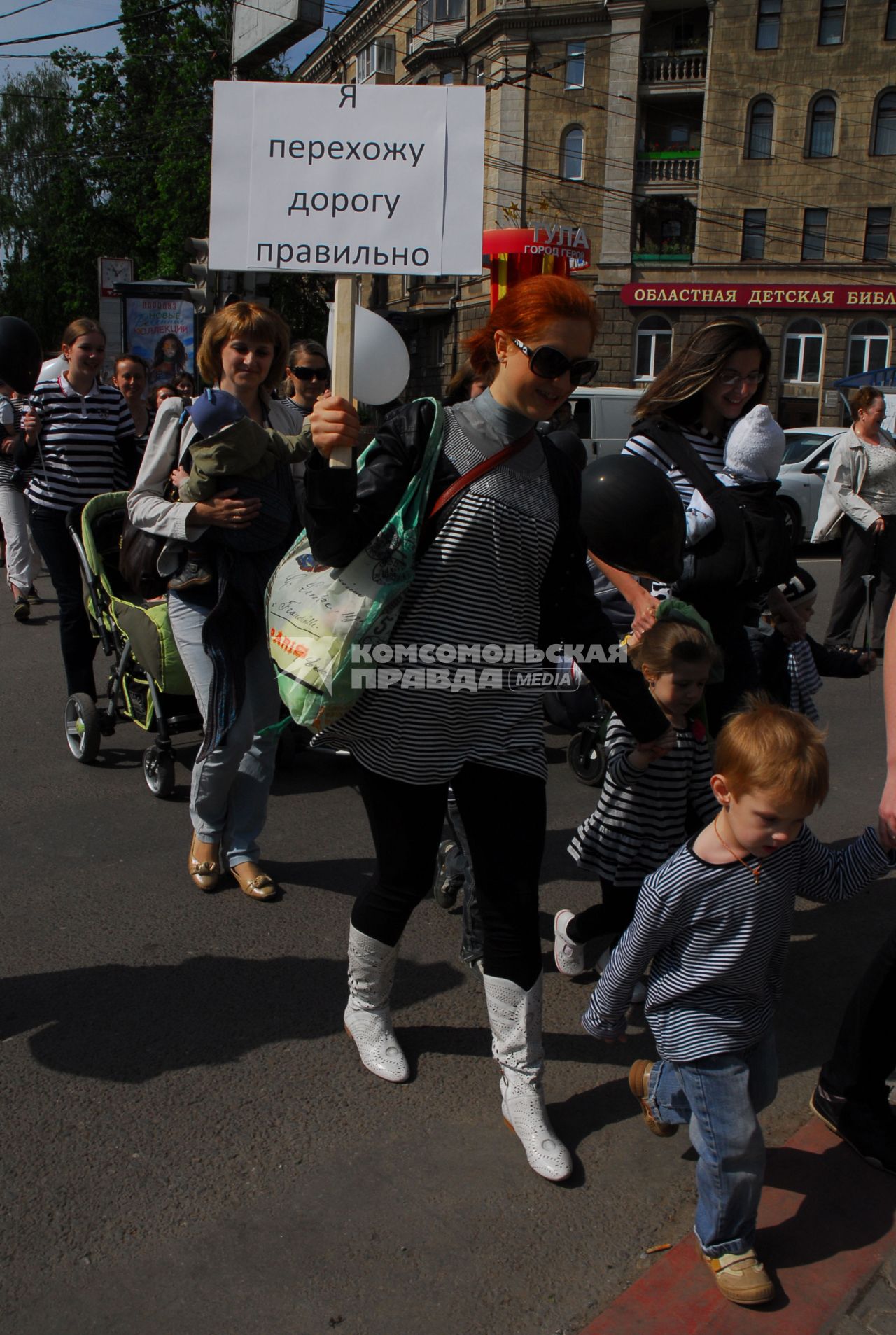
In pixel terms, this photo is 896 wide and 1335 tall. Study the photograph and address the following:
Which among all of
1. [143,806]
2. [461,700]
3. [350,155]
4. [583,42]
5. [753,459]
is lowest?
[143,806]

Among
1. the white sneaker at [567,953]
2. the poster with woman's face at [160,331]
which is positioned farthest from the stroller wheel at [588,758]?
the poster with woman's face at [160,331]

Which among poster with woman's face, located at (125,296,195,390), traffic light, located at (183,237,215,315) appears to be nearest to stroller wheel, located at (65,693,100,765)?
traffic light, located at (183,237,215,315)

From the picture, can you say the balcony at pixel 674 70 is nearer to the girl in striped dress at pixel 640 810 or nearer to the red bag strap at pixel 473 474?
the girl in striped dress at pixel 640 810

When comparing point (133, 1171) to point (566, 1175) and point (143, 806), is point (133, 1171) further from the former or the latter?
point (143, 806)

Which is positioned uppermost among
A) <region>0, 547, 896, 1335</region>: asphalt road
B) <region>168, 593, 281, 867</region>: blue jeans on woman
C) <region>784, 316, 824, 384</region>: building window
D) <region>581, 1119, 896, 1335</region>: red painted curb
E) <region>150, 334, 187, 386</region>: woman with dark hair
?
<region>784, 316, 824, 384</region>: building window

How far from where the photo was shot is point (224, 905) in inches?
159

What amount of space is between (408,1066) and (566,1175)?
0.58m

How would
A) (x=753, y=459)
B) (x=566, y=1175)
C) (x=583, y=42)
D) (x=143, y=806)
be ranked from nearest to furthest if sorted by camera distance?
1. (x=566, y=1175)
2. (x=753, y=459)
3. (x=143, y=806)
4. (x=583, y=42)

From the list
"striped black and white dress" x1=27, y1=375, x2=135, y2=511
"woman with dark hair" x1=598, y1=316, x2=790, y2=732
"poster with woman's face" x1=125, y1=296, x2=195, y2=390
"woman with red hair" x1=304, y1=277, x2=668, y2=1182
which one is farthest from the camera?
"poster with woman's face" x1=125, y1=296, x2=195, y2=390

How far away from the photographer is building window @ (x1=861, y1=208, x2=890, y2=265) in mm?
35781

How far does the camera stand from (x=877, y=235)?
35.8 metres

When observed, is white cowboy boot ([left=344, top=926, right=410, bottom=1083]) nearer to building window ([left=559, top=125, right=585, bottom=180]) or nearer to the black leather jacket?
the black leather jacket

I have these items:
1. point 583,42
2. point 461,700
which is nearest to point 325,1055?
point 461,700

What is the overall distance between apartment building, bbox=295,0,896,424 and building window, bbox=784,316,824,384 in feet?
0.15
